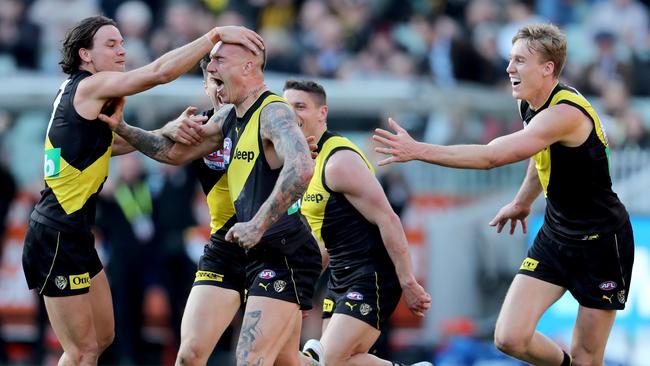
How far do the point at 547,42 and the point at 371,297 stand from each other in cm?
243

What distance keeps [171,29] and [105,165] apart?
998 centimetres

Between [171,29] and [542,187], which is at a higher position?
[171,29]

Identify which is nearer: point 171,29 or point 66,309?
point 66,309

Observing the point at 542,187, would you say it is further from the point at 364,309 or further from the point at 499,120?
the point at 499,120

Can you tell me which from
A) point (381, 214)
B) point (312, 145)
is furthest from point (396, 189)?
point (312, 145)

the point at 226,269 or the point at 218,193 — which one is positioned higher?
the point at 218,193

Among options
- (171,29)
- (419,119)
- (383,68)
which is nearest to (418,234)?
(419,119)

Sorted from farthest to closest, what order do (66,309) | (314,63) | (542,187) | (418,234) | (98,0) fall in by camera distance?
(98,0), (314,63), (418,234), (542,187), (66,309)

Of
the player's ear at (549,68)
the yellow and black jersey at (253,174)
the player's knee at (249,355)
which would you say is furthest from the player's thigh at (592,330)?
the player's knee at (249,355)

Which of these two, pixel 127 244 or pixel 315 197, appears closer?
pixel 315 197

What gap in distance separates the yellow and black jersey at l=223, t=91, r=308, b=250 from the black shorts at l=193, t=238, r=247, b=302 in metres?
0.67

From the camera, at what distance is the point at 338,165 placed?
1029 cm

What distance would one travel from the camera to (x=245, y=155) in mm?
9391

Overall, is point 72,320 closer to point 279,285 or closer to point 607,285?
point 279,285
